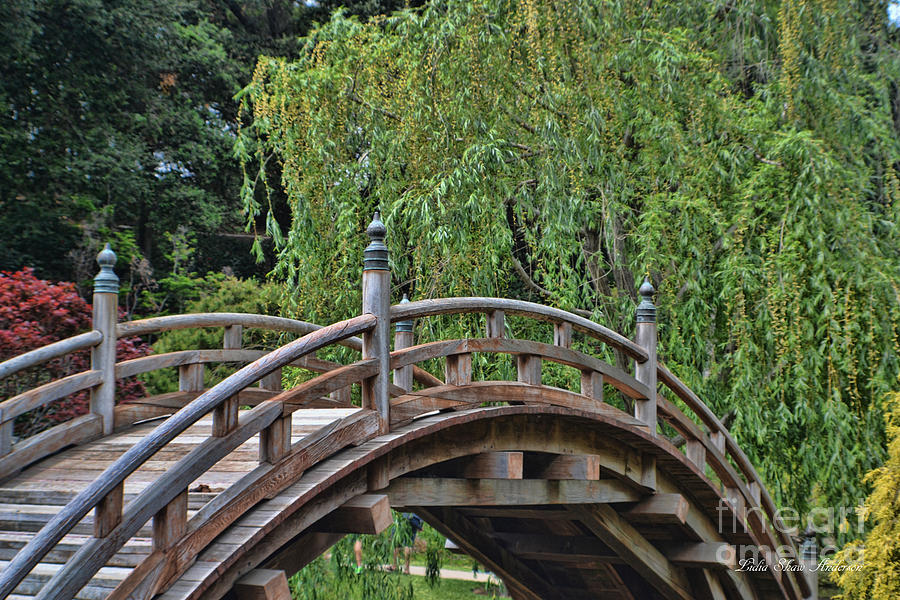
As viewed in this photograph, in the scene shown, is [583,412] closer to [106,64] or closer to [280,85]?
[280,85]

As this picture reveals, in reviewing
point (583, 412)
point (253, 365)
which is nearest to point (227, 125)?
point (583, 412)

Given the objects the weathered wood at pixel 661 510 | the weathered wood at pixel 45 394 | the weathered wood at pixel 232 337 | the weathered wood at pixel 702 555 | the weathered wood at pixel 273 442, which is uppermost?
the weathered wood at pixel 232 337

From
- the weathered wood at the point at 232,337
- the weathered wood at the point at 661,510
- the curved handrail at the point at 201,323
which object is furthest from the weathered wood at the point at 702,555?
the weathered wood at the point at 232,337

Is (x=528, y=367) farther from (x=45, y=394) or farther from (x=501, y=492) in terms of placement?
(x=45, y=394)

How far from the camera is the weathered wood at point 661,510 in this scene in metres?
6.22

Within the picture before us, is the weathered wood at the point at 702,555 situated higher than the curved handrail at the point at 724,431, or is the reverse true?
the curved handrail at the point at 724,431

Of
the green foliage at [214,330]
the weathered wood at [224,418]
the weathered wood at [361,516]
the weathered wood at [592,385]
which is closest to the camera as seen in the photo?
the weathered wood at [224,418]

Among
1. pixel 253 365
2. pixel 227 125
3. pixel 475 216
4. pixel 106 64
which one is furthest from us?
pixel 227 125

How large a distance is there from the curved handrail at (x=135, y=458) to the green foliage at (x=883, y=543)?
3.85 meters

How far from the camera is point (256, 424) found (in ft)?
10.8

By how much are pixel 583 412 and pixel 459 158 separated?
2.52 m

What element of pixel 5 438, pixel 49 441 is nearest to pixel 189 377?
pixel 49 441

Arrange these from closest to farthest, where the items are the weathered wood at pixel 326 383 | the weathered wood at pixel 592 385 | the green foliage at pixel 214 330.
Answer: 1. the weathered wood at pixel 326 383
2. the weathered wood at pixel 592 385
3. the green foliage at pixel 214 330
